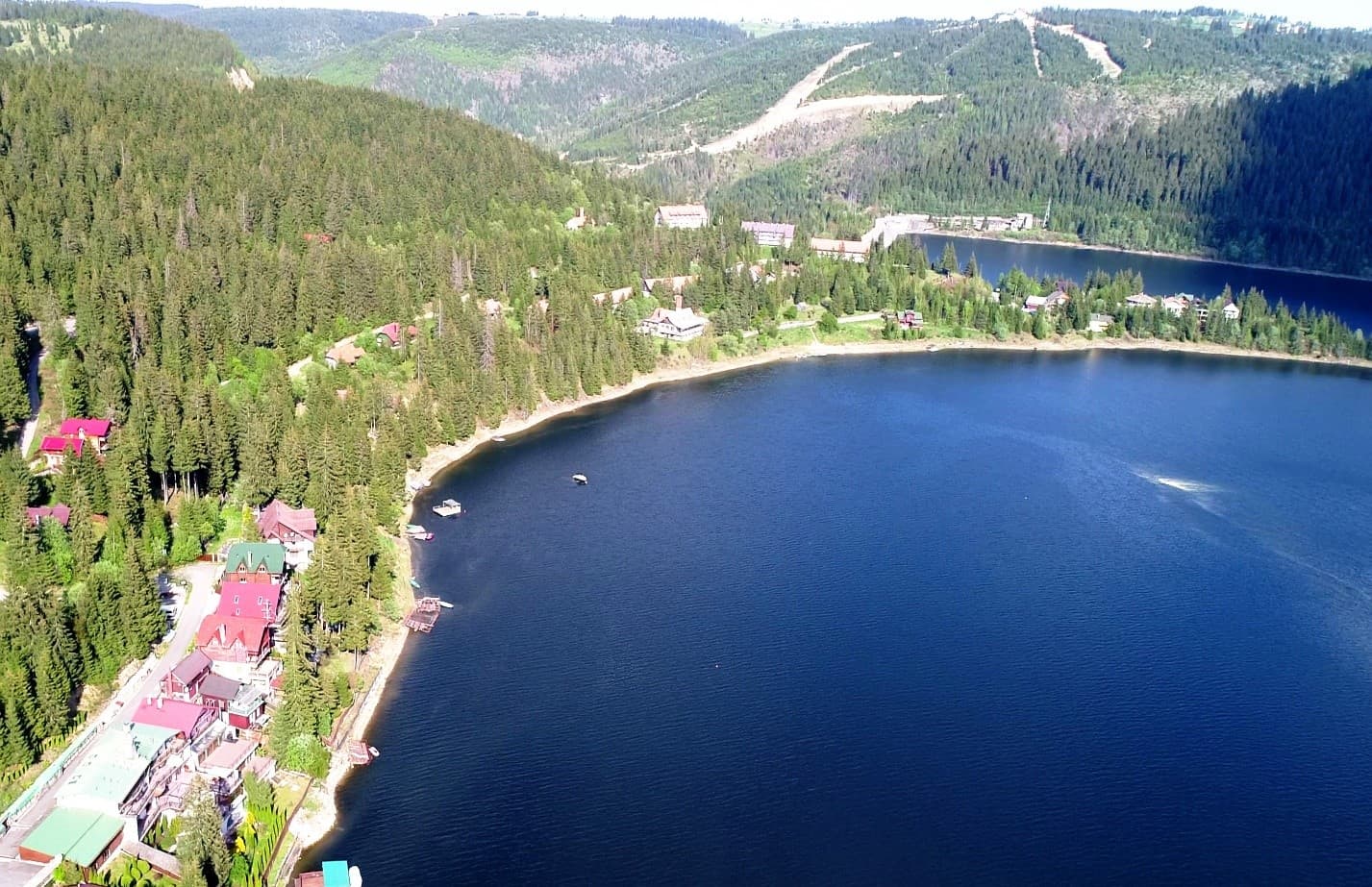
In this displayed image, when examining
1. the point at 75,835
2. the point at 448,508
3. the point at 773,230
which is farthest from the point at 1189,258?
the point at 75,835

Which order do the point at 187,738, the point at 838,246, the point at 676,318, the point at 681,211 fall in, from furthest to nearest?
1. the point at 838,246
2. the point at 681,211
3. the point at 676,318
4. the point at 187,738

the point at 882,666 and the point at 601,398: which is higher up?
the point at 601,398

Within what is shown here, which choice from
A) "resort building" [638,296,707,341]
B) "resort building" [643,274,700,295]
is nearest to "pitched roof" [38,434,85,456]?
"resort building" [638,296,707,341]

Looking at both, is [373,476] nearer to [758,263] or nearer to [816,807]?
[816,807]

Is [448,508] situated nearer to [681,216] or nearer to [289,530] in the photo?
[289,530]

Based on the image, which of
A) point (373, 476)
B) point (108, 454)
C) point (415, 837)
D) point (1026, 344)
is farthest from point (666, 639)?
point (1026, 344)

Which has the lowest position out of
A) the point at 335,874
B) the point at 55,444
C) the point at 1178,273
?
the point at 335,874

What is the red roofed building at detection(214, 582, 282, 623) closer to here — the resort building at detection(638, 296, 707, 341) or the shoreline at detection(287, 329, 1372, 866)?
the shoreline at detection(287, 329, 1372, 866)
